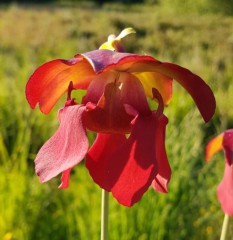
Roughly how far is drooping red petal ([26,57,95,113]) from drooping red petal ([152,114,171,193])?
3.9 inches

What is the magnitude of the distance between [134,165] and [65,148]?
0.21ft

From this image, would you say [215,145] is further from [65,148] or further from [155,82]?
[65,148]

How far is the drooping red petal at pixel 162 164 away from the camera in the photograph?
0.63 meters

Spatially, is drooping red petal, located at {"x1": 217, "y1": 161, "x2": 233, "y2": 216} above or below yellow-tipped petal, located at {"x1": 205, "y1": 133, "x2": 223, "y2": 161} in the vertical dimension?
below

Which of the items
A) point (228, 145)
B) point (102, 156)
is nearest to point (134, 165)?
point (102, 156)

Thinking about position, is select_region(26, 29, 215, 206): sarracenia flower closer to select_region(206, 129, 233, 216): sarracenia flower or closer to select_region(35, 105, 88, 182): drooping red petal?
select_region(35, 105, 88, 182): drooping red petal

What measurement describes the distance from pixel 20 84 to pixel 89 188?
195 centimetres

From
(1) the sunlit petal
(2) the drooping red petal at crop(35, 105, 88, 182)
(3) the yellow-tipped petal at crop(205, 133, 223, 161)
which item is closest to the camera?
(2) the drooping red petal at crop(35, 105, 88, 182)

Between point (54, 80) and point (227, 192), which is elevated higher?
point (54, 80)

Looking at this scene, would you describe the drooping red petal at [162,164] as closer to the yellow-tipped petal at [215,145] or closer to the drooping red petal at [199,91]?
the drooping red petal at [199,91]

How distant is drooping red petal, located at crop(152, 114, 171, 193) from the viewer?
63 centimetres

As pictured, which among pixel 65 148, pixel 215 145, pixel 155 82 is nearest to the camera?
pixel 65 148

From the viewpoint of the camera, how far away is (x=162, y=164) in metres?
0.66

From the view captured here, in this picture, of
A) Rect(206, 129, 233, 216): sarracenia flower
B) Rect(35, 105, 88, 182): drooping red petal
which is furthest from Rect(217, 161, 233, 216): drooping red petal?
Rect(35, 105, 88, 182): drooping red petal
